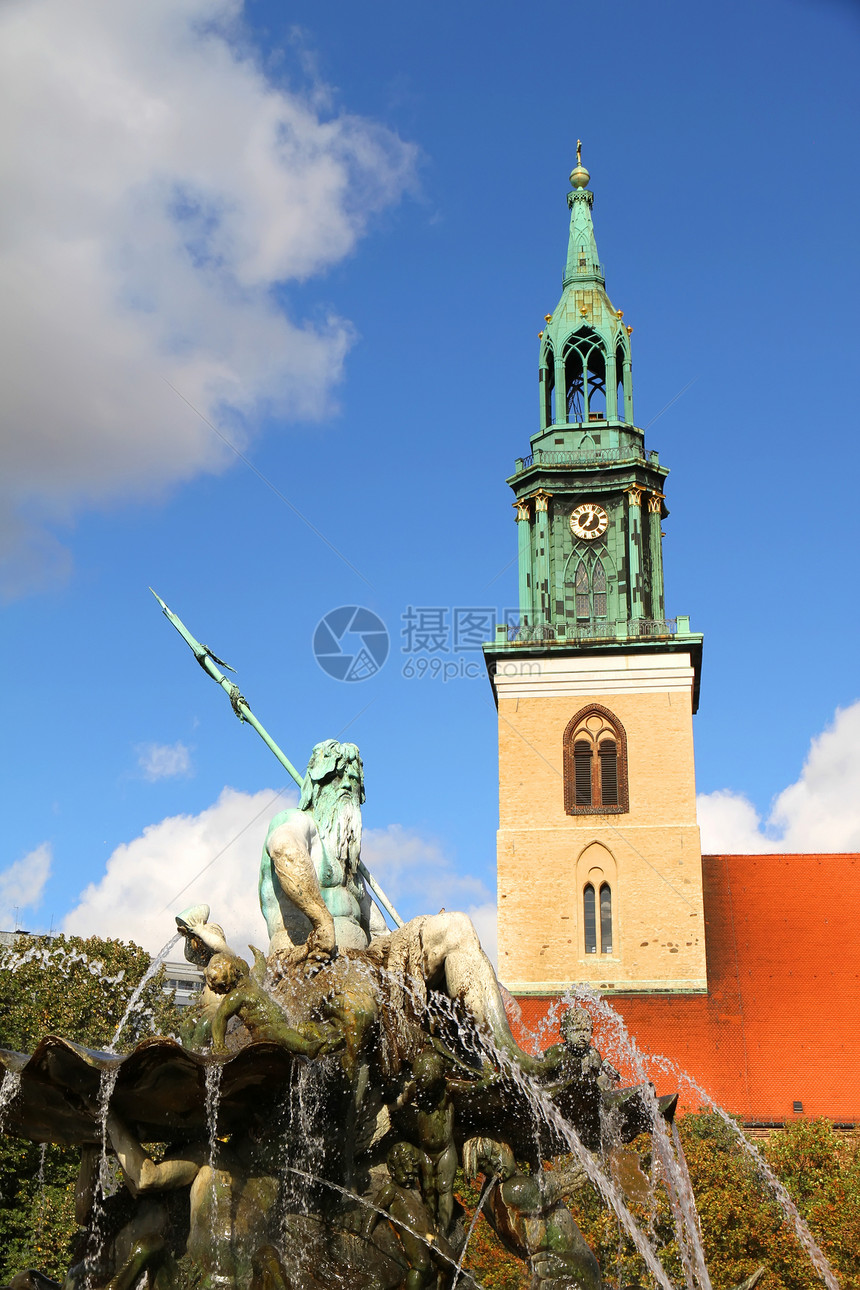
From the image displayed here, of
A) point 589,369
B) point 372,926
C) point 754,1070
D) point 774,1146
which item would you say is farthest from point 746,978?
point 372,926

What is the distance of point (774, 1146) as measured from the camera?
2881 cm

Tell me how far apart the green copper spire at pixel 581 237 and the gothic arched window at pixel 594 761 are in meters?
16.4

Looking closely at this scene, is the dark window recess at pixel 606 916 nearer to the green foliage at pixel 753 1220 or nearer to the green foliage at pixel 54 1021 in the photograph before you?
the green foliage at pixel 54 1021

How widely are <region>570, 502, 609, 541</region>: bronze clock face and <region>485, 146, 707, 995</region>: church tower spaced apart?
4 cm

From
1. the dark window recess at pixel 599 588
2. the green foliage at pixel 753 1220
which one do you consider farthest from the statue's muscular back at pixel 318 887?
the dark window recess at pixel 599 588

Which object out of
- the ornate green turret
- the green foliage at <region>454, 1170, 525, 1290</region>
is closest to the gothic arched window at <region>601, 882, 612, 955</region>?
the ornate green turret

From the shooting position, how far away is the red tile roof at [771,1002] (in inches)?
1617

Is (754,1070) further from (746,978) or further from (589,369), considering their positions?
(589,369)

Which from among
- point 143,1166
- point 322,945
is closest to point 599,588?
point 322,945

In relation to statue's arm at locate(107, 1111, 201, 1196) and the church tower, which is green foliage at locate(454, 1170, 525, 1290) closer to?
statue's arm at locate(107, 1111, 201, 1196)

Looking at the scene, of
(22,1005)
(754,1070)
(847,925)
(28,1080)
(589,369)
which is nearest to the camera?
(28,1080)

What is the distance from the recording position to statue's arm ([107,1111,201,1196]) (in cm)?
818

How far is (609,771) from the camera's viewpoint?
149 feet

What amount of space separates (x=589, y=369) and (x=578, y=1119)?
142 feet
